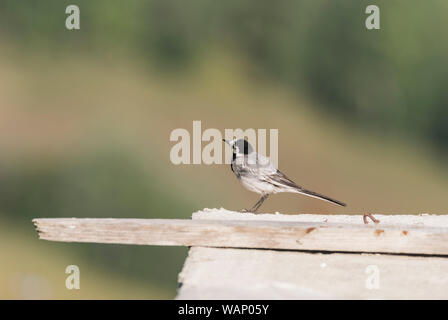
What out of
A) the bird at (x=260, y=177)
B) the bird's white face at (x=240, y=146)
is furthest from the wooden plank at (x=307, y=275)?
the bird's white face at (x=240, y=146)

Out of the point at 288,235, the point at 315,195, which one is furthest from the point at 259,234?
the point at 315,195

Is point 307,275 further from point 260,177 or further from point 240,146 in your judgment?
point 240,146

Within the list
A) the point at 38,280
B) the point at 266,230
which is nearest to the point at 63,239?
the point at 266,230

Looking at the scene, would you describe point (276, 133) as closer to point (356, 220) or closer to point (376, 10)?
point (376, 10)

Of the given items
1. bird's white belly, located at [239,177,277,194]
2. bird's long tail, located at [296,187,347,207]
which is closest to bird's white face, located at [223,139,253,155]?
bird's white belly, located at [239,177,277,194]

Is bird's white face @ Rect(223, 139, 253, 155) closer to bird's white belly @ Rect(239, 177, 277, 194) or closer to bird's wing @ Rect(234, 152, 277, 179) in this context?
bird's wing @ Rect(234, 152, 277, 179)
